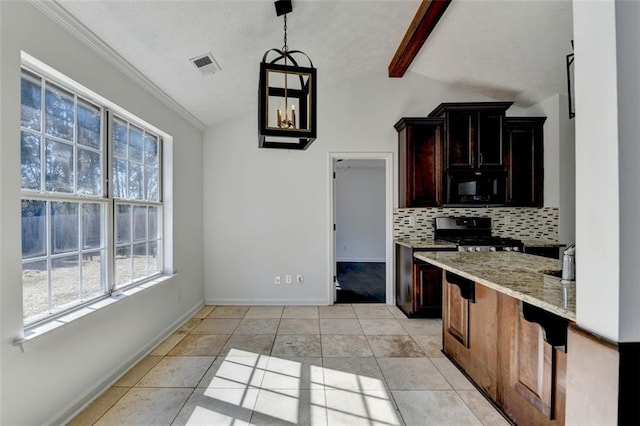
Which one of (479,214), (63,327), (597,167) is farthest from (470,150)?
(63,327)

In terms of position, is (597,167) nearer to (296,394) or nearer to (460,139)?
(296,394)

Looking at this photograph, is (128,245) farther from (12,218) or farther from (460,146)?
(460,146)

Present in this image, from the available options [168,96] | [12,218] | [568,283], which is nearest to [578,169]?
[568,283]

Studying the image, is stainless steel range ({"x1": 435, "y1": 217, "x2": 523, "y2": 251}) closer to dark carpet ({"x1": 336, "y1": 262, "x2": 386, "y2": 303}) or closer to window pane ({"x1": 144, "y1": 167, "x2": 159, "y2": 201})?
dark carpet ({"x1": 336, "y1": 262, "x2": 386, "y2": 303})

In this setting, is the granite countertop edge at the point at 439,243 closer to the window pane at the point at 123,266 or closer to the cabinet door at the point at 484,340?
the cabinet door at the point at 484,340

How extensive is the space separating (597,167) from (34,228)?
2661 millimetres

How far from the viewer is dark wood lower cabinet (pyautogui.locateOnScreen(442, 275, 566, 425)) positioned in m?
1.46

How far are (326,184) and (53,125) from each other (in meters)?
2.88

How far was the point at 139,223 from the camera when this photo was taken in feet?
9.21

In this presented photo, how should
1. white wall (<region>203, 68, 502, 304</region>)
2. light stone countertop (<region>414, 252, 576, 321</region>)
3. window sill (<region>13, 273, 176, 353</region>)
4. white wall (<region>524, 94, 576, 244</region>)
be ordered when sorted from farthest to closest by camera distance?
white wall (<region>203, 68, 502, 304</region>) → white wall (<region>524, 94, 576, 244</region>) → window sill (<region>13, 273, 176, 353</region>) → light stone countertop (<region>414, 252, 576, 321</region>)

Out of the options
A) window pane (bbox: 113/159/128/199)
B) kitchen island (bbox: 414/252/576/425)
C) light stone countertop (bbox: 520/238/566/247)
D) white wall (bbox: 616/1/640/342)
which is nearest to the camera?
white wall (bbox: 616/1/640/342)

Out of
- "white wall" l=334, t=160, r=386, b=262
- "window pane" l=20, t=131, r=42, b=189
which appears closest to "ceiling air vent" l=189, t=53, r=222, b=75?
"window pane" l=20, t=131, r=42, b=189

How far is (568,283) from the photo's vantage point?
4.83ft

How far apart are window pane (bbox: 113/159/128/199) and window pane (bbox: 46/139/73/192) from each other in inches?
17.9
